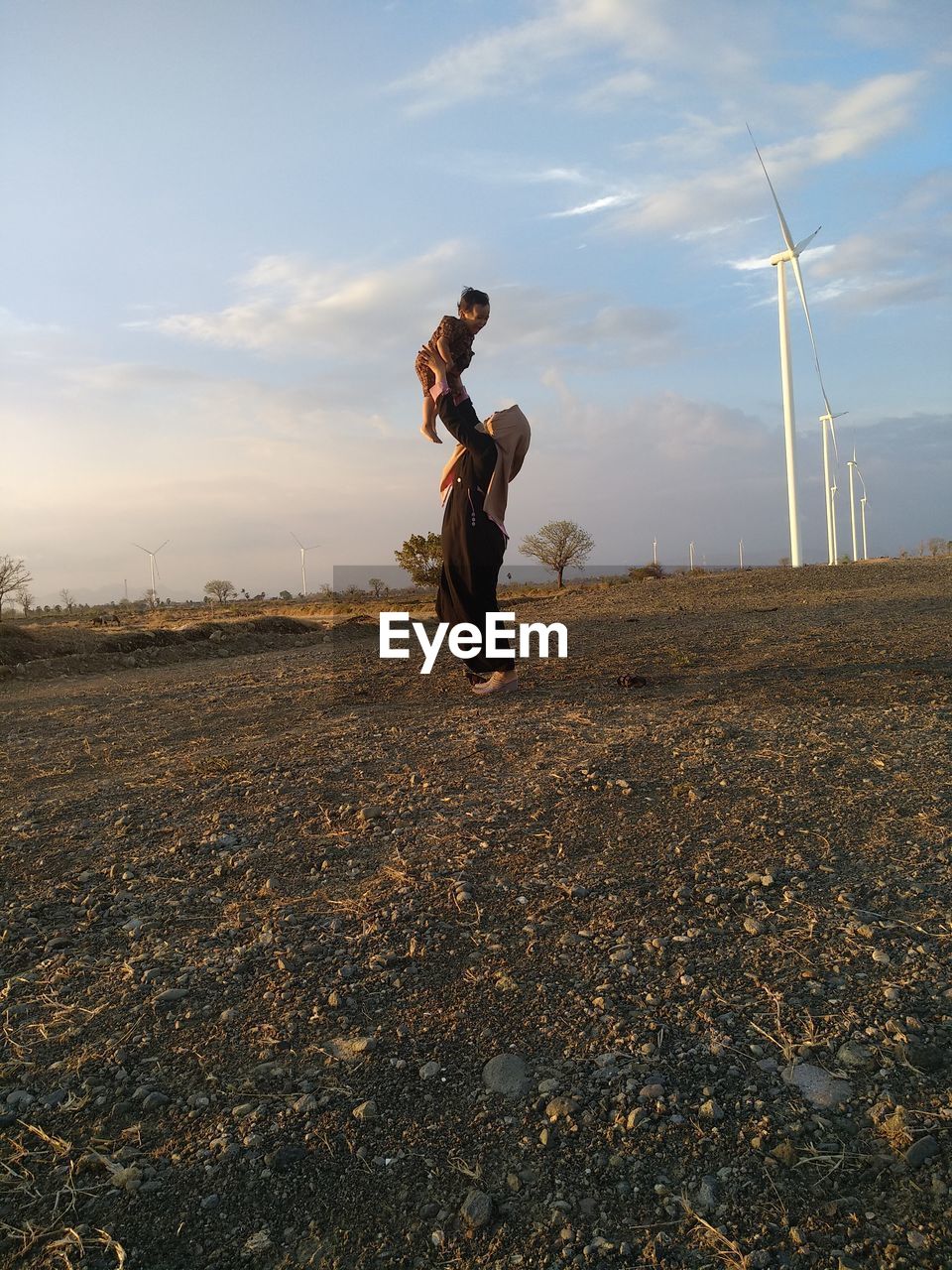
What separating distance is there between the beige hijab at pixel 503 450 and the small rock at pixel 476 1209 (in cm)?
498

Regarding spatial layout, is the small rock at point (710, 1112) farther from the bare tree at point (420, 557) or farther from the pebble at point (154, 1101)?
the bare tree at point (420, 557)

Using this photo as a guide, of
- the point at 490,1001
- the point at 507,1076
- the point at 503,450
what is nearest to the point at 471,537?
the point at 503,450

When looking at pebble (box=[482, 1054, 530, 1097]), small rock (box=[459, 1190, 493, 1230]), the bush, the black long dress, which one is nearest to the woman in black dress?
the black long dress

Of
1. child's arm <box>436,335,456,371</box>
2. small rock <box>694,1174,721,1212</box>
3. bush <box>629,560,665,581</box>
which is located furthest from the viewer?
bush <box>629,560,665,581</box>

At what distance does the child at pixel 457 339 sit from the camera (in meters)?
6.01

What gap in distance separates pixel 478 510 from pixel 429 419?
0.80 metres

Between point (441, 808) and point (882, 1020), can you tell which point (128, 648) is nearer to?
point (441, 808)

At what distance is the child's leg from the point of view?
6.20m

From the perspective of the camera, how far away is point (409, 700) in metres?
6.35

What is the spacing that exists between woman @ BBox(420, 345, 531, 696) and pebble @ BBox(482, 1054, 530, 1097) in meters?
4.26

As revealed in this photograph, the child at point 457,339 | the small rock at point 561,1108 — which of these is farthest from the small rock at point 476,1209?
the child at point 457,339

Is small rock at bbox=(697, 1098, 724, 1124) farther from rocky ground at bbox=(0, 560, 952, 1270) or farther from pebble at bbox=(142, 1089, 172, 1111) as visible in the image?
pebble at bbox=(142, 1089, 172, 1111)

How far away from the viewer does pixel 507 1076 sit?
198 cm

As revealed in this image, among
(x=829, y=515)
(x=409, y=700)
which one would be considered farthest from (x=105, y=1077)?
(x=829, y=515)
